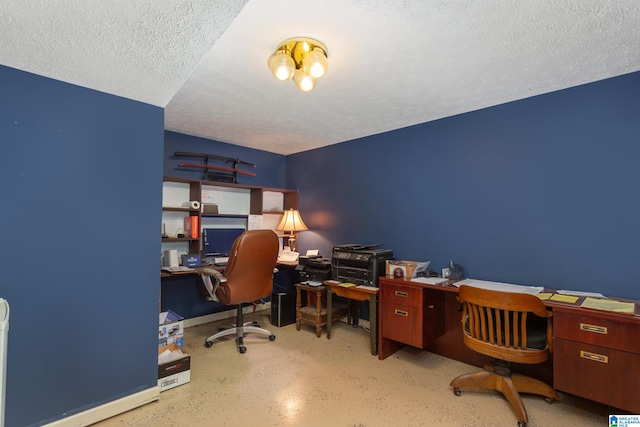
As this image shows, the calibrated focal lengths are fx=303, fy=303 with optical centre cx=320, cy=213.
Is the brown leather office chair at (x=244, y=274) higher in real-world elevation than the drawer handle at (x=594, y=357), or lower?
higher

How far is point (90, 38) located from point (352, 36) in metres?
1.29

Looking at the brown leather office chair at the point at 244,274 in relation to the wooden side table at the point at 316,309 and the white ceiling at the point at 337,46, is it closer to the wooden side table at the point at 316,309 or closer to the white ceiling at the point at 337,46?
the wooden side table at the point at 316,309

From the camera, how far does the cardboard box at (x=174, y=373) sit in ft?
7.23

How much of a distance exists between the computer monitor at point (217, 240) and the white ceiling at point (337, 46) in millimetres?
1619

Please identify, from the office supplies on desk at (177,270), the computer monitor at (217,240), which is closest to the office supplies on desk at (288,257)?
the computer monitor at (217,240)

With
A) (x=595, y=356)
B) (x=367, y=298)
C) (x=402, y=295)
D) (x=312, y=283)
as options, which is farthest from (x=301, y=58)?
(x=595, y=356)

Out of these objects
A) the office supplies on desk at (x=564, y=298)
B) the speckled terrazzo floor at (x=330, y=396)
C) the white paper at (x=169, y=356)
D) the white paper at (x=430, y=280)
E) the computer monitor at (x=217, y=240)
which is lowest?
the speckled terrazzo floor at (x=330, y=396)

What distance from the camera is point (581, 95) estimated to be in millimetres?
2285

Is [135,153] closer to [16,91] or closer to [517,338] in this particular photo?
[16,91]

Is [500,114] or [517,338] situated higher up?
[500,114]

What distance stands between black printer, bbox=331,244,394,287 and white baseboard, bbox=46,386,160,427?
185 centimetres

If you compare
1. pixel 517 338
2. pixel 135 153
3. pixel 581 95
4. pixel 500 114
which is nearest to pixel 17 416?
pixel 135 153

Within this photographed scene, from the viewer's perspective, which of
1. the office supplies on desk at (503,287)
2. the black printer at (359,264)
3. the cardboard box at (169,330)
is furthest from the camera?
the black printer at (359,264)

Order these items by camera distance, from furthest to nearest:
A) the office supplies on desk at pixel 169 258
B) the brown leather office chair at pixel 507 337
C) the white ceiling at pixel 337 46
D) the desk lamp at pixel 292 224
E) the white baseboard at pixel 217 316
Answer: the desk lamp at pixel 292 224
the white baseboard at pixel 217 316
the office supplies on desk at pixel 169 258
the brown leather office chair at pixel 507 337
the white ceiling at pixel 337 46
